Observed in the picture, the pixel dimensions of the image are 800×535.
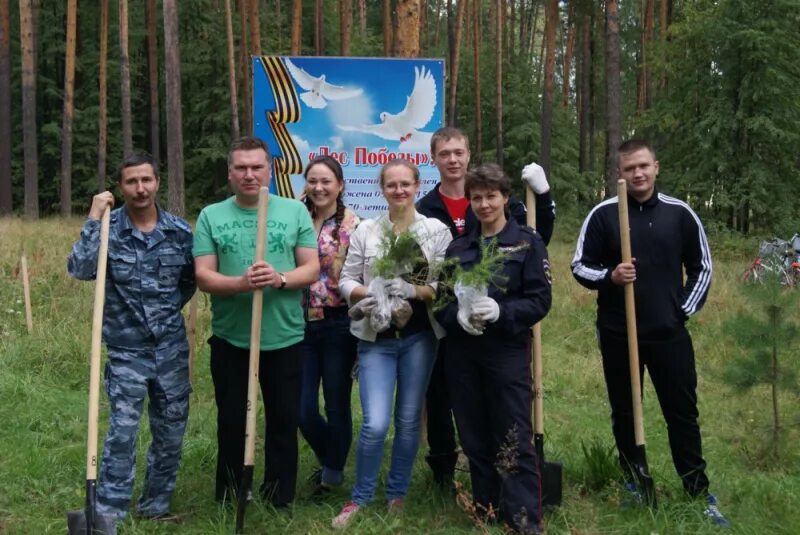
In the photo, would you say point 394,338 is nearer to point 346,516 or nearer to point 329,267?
point 329,267

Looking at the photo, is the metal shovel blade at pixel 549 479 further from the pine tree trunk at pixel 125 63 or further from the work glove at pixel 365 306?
the pine tree trunk at pixel 125 63

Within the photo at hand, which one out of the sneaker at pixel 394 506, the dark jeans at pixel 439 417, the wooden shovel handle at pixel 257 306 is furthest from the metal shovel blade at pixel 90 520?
the dark jeans at pixel 439 417

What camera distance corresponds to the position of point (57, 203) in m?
29.6

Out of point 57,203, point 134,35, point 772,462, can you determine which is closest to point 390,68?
point 772,462

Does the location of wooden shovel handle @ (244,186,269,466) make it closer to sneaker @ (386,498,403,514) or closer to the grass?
the grass

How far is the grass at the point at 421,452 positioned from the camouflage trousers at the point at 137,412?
262 mm

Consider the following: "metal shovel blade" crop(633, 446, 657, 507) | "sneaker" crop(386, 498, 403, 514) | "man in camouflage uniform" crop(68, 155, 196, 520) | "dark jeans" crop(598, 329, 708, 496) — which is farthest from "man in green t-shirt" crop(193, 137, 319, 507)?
"metal shovel blade" crop(633, 446, 657, 507)

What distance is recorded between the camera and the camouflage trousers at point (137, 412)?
12.3 feet

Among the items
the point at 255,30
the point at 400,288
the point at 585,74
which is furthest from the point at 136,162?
the point at 585,74

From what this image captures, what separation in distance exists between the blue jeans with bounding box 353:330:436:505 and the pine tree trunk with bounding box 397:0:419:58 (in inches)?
140

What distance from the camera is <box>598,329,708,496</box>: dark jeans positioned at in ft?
13.1

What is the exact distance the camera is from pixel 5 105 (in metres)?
22.6

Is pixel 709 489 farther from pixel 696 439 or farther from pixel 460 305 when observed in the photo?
pixel 460 305

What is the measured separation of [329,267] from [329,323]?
1.00ft
